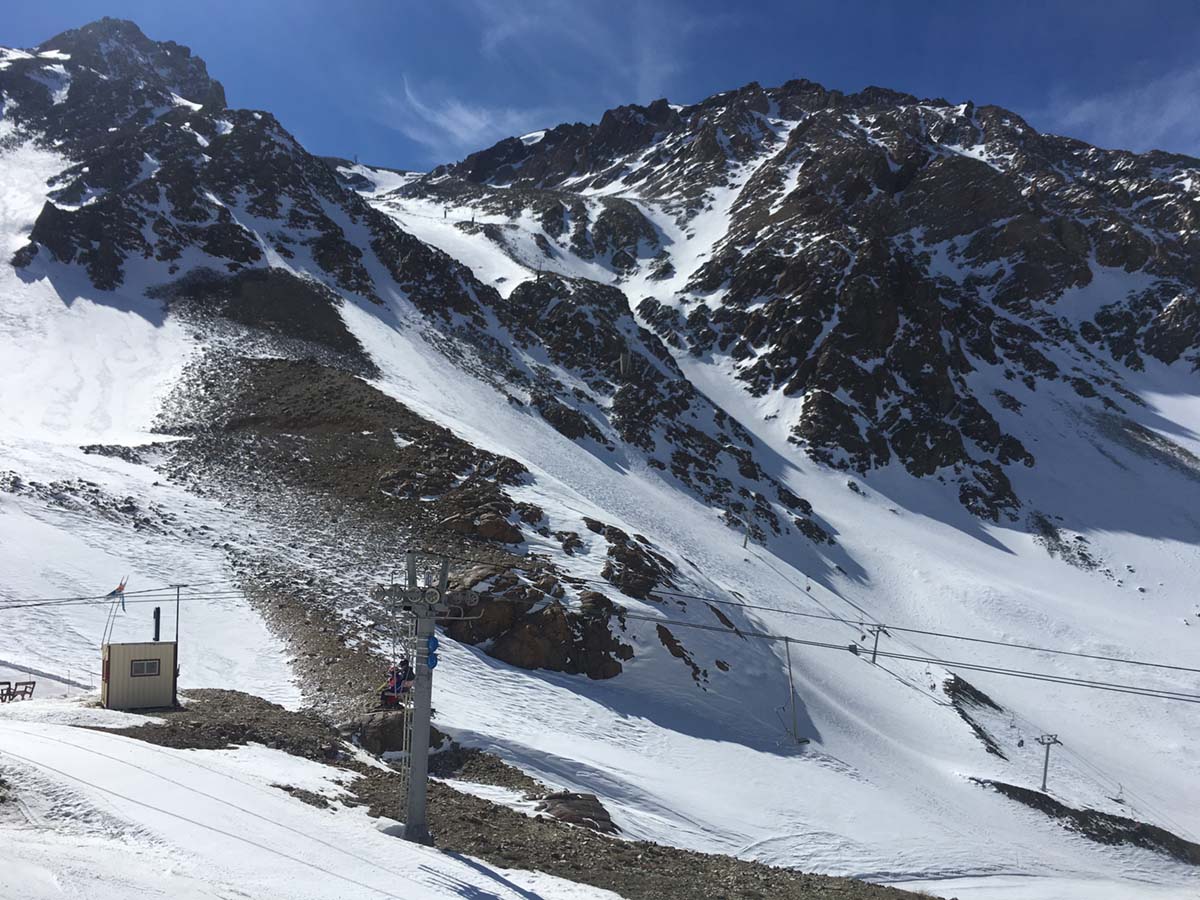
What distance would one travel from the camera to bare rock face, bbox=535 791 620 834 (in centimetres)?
1529

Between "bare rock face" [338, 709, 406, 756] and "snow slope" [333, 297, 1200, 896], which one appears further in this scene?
"snow slope" [333, 297, 1200, 896]

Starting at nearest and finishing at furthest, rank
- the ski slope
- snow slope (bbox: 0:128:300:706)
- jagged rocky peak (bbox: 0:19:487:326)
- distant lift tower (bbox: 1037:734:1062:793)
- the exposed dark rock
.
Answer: the ski slope → snow slope (bbox: 0:128:300:706) → the exposed dark rock → distant lift tower (bbox: 1037:734:1062:793) → jagged rocky peak (bbox: 0:19:487:326)

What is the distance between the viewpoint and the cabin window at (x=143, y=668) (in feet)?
54.5

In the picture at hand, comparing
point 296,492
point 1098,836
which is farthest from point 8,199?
point 1098,836

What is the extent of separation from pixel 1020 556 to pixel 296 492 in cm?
6117

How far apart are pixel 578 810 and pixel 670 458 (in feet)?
148

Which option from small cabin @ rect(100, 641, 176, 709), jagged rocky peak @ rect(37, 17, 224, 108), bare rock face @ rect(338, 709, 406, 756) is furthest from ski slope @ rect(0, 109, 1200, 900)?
jagged rocky peak @ rect(37, 17, 224, 108)

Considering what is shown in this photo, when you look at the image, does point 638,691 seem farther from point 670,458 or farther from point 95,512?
point 670,458

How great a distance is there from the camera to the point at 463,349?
61.7 meters

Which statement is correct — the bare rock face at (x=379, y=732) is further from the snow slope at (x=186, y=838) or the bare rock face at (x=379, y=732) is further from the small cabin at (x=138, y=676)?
the small cabin at (x=138, y=676)

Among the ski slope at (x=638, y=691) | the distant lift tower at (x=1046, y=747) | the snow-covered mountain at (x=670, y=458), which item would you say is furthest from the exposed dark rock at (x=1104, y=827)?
the distant lift tower at (x=1046, y=747)

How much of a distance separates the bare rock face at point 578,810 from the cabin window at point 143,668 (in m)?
9.34

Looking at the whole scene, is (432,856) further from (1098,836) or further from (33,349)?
(33,349)

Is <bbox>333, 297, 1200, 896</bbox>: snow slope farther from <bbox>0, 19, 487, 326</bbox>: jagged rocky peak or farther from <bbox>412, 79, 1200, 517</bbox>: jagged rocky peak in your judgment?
<bbox>412, 79, 1200, 517</bbox>: jagged rocky peak
